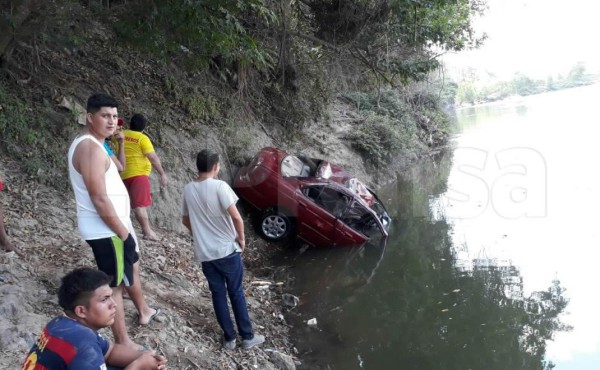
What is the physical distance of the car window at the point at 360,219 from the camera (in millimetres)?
9062

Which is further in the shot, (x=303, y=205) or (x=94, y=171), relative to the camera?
(x=303, y=205)

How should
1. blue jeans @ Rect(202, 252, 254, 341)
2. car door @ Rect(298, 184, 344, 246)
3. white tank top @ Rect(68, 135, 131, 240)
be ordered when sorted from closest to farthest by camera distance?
white tank top @ Rect(68, 135, 131, 240) < blue jeans @ Rect(202, 252, 254, 341) < car door @ Rect(298, 184, 344, 246)

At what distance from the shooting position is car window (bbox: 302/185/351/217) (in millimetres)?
9031

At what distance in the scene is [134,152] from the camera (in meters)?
6.06

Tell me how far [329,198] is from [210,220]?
16.0ft

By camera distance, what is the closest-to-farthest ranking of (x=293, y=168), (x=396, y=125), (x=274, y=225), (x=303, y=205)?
(x=303, y=205) < (x=274, y=225) < (x=293, y=168) < (x=396, y=125)

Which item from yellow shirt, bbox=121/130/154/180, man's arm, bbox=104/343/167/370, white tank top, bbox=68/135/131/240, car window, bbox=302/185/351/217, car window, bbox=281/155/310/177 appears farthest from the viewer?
car window, bbox=281/155/310/177

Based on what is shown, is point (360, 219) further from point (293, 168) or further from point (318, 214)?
point (293, 168)

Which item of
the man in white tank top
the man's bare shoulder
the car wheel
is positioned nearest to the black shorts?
the man in white tank top

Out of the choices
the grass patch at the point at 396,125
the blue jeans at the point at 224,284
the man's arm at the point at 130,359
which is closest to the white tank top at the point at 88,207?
the man's arm at the point at 130,359

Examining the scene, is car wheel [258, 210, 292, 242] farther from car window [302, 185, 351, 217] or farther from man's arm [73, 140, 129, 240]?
man's arm [73, 140, 129, 240]

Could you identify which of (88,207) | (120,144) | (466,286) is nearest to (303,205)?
(466,286)

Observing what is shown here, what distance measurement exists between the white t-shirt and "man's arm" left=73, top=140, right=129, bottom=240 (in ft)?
3.79

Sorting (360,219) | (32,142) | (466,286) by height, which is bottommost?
(466,286)
